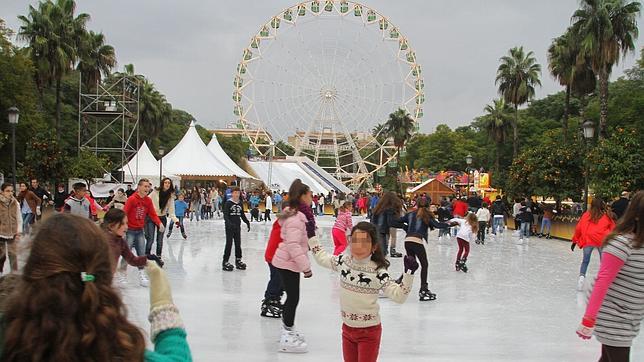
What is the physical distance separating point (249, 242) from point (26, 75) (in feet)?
64.8

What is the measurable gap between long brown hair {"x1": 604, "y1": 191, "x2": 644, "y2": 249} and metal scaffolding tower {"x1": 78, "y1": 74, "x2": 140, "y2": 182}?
98.4 ft

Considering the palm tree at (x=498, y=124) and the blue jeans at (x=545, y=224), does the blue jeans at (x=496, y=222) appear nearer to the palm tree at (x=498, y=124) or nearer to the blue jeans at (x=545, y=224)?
the blue jeans at (x=545, y=224)

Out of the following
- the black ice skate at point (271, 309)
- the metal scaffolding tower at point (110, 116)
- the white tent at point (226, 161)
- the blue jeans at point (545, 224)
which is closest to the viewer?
the black ice skate at point (271, 309)

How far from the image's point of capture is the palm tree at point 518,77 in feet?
137

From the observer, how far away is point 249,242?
59.1 ft

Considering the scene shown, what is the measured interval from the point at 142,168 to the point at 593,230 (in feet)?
94.2

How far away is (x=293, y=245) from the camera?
20.2 ft

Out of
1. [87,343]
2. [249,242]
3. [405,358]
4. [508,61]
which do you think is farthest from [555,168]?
[87,343]

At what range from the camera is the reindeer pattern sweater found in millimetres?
4344

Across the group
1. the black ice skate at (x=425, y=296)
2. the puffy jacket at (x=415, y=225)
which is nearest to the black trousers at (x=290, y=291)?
the puffy jacket at (x=415, y=225)

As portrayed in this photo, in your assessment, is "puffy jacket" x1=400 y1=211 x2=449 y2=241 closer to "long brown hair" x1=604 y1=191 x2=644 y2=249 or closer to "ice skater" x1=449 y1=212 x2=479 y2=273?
"ice skater" x1=449 y1=212 x2=479 y2=273

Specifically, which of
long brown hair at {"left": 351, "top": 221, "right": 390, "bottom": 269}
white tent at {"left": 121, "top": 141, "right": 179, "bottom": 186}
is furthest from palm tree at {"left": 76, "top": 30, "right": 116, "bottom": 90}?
long brown hair at {"left": 351, "top": 221, "right": 390, "bottom": 269}

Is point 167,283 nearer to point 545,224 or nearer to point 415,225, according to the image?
point 415,225

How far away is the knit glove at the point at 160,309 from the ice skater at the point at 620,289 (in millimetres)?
2455
